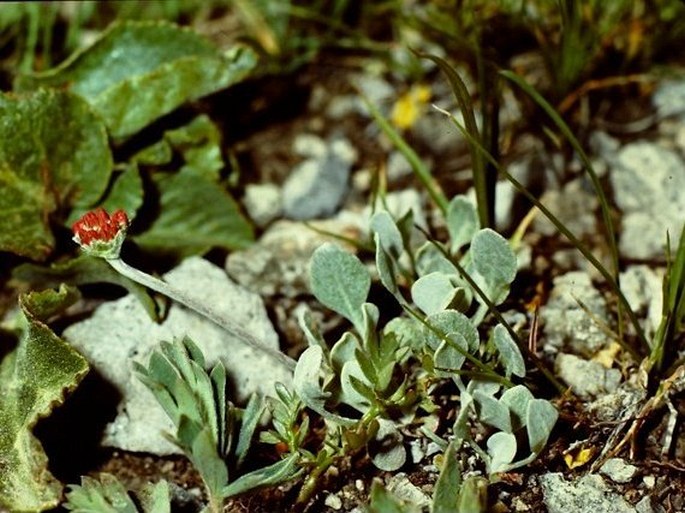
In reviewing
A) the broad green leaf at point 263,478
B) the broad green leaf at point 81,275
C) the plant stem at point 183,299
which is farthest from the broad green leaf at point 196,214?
the broad green leaf at point 263,478

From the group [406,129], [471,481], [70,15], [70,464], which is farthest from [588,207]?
[70,15]

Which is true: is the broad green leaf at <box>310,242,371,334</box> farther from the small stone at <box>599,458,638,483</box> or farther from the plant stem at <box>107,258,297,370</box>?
the small stone at <box>599,458,638,483</box>

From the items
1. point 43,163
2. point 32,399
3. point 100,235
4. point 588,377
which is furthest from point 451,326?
point 43,163

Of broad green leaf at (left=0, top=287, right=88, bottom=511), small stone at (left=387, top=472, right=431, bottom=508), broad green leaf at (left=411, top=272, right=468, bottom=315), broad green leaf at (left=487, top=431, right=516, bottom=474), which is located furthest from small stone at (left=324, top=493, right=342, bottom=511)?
broad green leaf at (left=0, top=287, right=88, bottom=511)

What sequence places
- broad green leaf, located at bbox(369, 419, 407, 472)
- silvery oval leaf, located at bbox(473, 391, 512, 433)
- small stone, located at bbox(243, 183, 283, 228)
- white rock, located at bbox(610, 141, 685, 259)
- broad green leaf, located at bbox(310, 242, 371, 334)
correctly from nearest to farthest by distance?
silvery oval leaf, located at bbox(473, 391, 512, 433), broad green leaf, located at bbox(369, 419, 407, 472), broad green leaf, located at bbox(310, 242, 371, 334), white rock, located at bbox(610, 141, 685, 259), small stone, located at bbox(243, 183, 283, 228)

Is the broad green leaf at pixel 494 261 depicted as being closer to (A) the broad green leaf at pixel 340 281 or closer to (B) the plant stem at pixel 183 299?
(A) the broad green leaf at pixel 340 281

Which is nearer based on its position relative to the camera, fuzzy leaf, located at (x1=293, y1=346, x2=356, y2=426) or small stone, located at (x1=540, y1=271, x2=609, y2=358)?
fuzzy leaf, located at (x1=293, y1=346, x2=356, y2=426)
